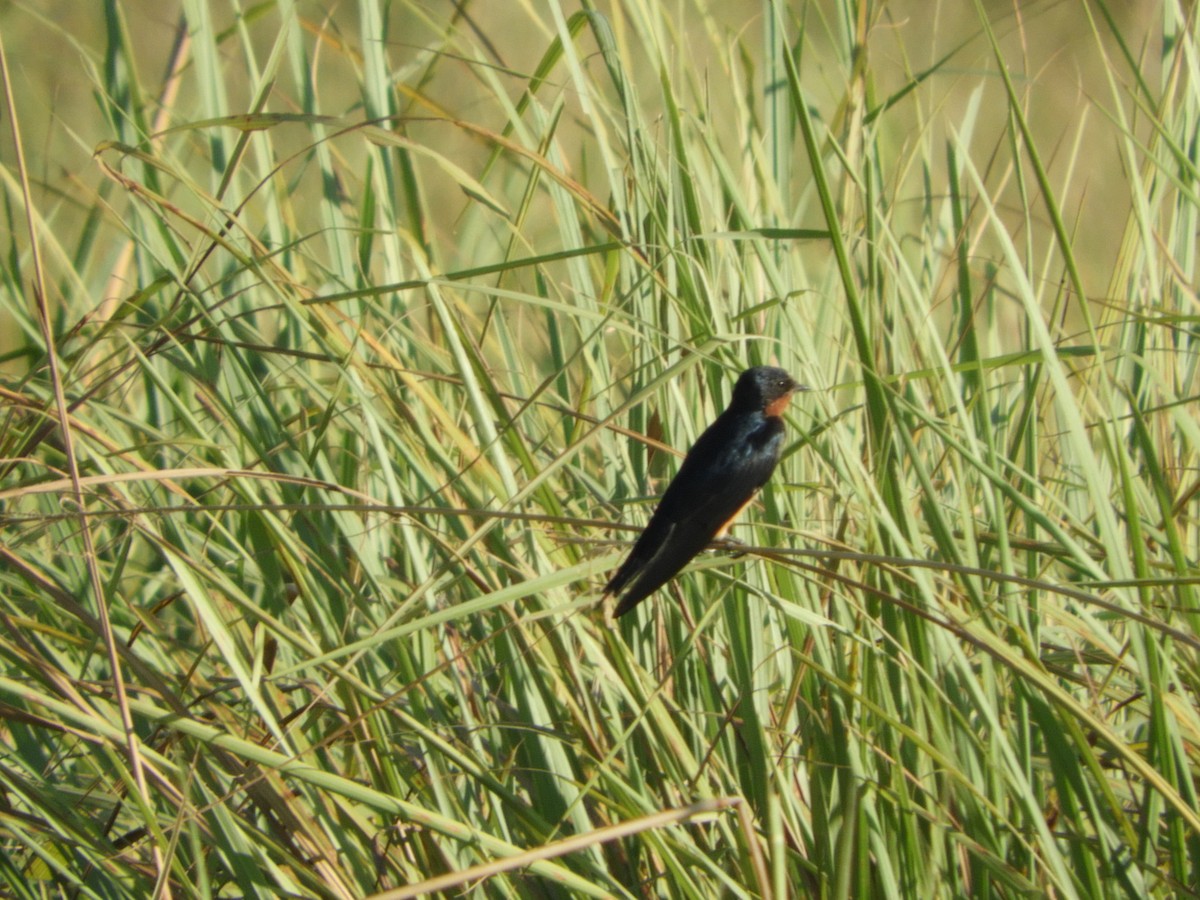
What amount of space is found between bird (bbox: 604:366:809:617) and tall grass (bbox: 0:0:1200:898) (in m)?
0.05

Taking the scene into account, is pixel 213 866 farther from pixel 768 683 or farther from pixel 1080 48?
pixel 1080 48

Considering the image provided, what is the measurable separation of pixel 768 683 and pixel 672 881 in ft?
1.25

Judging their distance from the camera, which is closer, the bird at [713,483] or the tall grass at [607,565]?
the tall grass at [607,565]

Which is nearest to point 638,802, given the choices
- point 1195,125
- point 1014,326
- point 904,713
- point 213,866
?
point 904,713

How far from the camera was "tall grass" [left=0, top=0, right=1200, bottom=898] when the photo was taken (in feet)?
4.92

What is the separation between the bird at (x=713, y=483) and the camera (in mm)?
1701

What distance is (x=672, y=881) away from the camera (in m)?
1.65

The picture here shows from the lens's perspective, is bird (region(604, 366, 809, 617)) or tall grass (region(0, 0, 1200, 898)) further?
bird (region(604, 366, 809, 617))

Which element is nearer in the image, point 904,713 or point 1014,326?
point 904,713

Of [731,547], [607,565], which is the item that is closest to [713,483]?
[731,547]

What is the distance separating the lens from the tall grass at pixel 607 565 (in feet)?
4.92

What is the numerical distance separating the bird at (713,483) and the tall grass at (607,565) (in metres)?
0.05

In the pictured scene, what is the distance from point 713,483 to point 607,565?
12.6 inches

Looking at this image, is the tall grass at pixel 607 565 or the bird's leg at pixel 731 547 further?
the bird's leg at pixel 731 547
